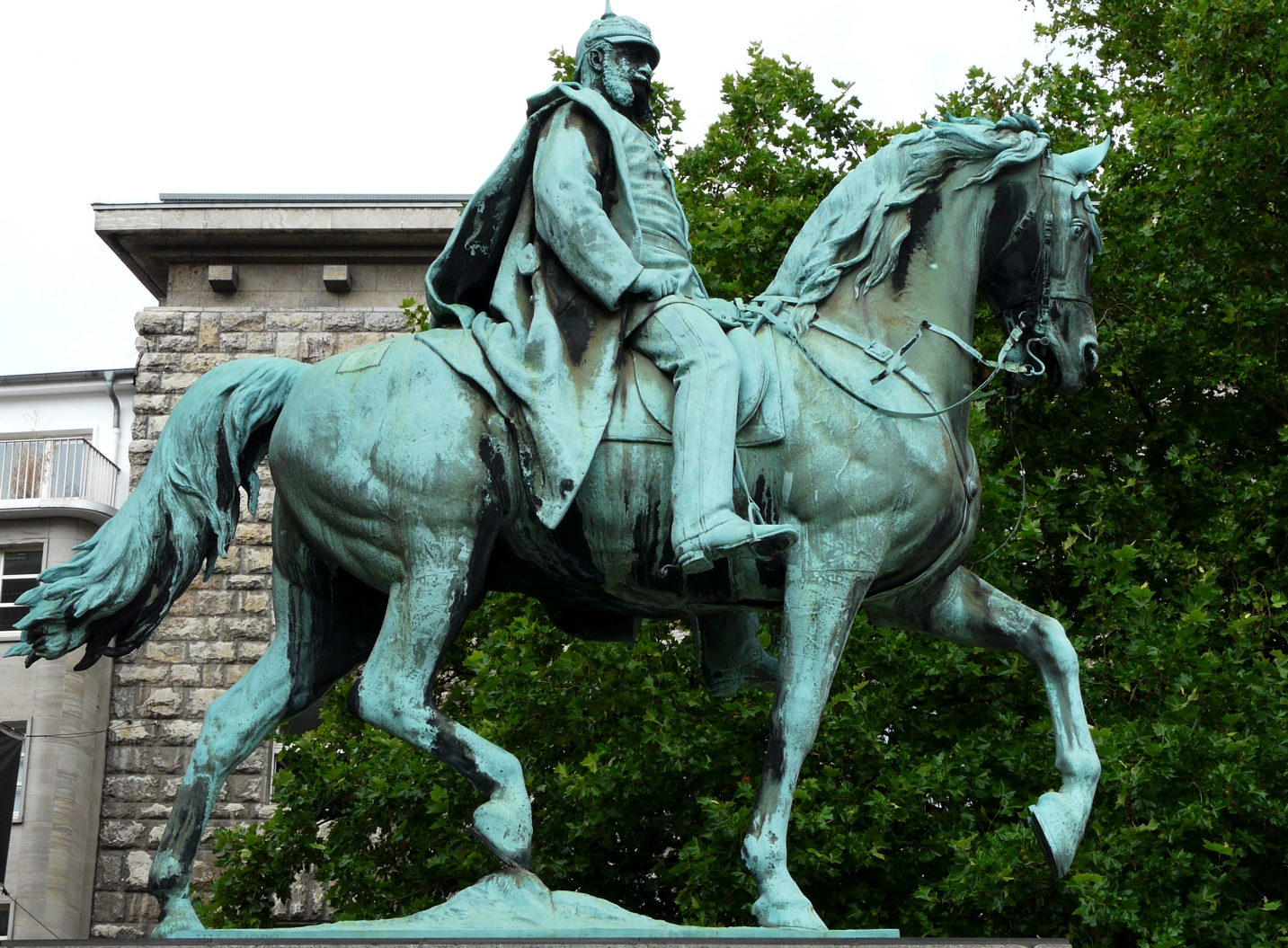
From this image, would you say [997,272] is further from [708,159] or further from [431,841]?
[708,159]

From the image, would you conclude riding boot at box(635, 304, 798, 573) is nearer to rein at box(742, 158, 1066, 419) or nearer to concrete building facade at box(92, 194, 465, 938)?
rein at box(742, 158, 1066, 419)

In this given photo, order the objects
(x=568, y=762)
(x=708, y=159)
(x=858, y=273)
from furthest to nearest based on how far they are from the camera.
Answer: (x=708, y=159) < (x=568, y=762) < (x=858, y=273)

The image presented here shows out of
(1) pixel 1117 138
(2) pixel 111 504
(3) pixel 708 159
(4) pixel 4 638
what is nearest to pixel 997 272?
(3) pixel 708 159

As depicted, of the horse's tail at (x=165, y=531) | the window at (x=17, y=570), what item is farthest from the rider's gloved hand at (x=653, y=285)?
the window at (x=17, y=570)

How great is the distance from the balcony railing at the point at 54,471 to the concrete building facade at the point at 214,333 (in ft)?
15.6

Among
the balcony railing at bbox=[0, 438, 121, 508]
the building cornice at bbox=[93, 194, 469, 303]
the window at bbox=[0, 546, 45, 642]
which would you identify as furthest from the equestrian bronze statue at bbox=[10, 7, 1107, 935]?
the balcony railing at bbox=[0, 438, 121, 508]

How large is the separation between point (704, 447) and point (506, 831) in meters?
1.41

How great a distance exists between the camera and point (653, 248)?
6.46 m

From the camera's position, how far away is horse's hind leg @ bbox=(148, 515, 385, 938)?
19.1 feet

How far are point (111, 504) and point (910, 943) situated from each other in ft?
75.3

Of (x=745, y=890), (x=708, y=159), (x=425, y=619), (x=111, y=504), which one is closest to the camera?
(x=425, y=619)

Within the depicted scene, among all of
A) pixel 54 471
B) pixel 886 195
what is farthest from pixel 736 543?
pixel 54 471

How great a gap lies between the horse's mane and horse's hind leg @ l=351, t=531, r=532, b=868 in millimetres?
1561

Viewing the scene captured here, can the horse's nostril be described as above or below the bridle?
below
